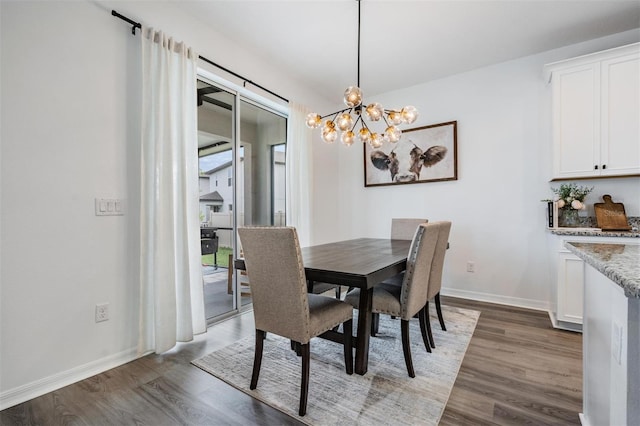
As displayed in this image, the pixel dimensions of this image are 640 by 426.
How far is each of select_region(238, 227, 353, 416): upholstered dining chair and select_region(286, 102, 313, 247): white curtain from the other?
77.6 inches

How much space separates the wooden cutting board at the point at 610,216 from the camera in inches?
105

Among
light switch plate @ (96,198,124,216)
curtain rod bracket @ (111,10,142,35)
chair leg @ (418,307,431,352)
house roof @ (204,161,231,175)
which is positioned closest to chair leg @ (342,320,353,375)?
chair leg @ (418,307,431,352)

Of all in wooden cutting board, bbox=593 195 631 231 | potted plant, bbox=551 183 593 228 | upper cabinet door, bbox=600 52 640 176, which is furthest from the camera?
potted plant, bbox=551 183 593 228

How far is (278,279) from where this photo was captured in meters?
1.60

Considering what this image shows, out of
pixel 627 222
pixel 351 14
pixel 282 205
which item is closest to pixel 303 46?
pixel 351 14

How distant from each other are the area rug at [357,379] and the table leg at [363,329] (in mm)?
77

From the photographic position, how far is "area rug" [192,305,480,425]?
1546 mm

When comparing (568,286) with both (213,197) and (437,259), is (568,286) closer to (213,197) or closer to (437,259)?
(437,259)

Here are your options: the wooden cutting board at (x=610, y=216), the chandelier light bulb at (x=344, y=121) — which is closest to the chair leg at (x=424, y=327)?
the chandelier light bulb at (x=344, y=121)

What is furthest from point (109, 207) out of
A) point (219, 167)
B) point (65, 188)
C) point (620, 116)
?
point (620, 116)

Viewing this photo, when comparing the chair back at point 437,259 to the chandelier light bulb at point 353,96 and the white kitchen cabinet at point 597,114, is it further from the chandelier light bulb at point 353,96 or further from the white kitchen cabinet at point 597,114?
the white kitchen cabinet at point 597,114

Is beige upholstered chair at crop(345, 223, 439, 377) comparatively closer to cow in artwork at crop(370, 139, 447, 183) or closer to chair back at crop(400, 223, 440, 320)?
chair back at crop(400, 223, 440, 320)

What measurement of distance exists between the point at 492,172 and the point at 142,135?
3575 mm

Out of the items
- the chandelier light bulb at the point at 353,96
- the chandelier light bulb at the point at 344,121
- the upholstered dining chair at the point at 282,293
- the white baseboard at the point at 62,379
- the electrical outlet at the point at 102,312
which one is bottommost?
the white baseboard at the point at 62,379
